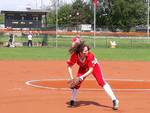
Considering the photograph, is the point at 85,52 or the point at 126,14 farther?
the point at 126,14

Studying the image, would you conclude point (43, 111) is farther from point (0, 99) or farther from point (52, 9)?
point (52, 9)

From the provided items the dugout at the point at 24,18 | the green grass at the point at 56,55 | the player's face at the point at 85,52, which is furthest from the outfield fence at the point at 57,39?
the player's face at the point at 85,52

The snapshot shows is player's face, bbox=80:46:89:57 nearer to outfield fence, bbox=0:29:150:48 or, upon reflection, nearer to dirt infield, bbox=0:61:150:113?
dirt infield, bbox=0:61:150:113

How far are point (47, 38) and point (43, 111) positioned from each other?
134ft

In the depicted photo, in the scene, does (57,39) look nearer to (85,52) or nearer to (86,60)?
(86,60)

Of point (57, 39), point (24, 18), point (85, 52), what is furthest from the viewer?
point (24, 18)

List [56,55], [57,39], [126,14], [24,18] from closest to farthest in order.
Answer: [56,55] < [57,39] < [24,18] < [126,14]

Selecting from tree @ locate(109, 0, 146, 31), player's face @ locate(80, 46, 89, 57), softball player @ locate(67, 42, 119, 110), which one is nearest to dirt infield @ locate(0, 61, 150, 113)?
softball player @ locate(67, 42, 119, 110)

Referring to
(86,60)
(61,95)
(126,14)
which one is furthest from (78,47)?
(126,14)

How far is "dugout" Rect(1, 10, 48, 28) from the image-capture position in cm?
7475

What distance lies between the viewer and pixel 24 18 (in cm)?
7938

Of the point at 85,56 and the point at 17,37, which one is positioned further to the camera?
the point at 17,37

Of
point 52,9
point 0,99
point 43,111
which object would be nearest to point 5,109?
point 43,111

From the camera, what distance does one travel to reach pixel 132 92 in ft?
45.7
